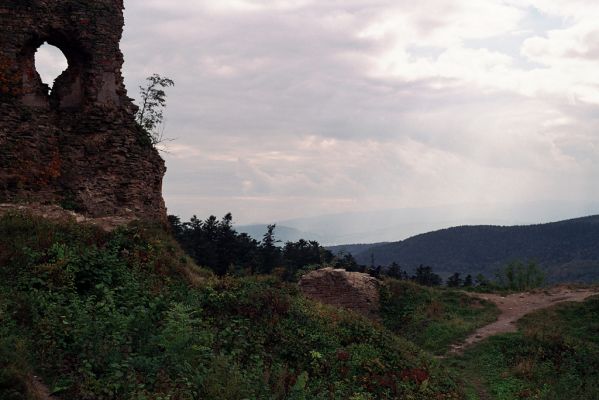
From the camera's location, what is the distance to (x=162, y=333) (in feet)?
29.7

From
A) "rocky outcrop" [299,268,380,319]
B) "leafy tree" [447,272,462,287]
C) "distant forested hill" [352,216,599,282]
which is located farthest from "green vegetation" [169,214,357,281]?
"distant forested hill" [352,216,599,282]

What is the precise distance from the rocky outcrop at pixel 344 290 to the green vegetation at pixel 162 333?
808 centimetres

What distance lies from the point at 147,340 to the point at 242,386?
188 cm

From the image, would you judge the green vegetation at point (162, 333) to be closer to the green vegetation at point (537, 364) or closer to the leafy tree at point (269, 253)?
the green vegetation at point (537, 364)

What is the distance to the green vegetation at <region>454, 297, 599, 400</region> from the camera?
13.4 metres

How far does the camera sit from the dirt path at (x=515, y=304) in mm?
18675

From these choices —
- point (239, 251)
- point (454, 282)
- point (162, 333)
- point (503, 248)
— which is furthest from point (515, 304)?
point (503, 248)

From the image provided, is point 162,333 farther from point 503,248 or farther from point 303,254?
point 503,248

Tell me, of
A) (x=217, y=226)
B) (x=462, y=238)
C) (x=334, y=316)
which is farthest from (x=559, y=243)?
(x=334, y=316)

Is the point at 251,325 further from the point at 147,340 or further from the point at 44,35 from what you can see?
the point at 44,35

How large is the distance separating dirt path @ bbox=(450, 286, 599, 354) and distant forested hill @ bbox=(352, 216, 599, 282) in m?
88.4

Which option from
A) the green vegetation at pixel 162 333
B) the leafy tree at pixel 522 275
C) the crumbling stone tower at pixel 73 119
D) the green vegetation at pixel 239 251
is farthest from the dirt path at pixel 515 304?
the leafy tree at pixel 522 275

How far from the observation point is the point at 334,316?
14.2m

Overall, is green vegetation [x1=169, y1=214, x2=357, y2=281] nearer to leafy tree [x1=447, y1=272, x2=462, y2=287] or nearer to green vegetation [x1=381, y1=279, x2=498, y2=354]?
leafy tree [x1=447, y1=272, x2=462, y2=287]
